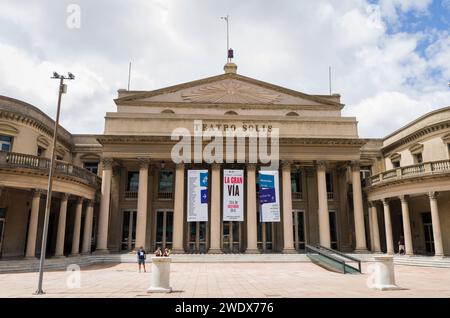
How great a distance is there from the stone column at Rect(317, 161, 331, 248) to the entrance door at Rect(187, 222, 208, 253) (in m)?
9.17

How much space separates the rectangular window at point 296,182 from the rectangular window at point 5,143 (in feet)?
72.1

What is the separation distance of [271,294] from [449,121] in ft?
70.5

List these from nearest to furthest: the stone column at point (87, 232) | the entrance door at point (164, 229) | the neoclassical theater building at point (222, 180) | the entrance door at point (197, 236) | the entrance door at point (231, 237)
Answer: the neoclassical theater building at point (222, 180) < the stone column at point (87, 232) < the entrance door at point (231, 237) < the entrance door at point (197, 236) < the entrance door at point (164, 229)

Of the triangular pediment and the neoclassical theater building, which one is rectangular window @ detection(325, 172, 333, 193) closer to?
the neoclassical theater building

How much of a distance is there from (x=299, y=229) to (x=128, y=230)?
564 inches

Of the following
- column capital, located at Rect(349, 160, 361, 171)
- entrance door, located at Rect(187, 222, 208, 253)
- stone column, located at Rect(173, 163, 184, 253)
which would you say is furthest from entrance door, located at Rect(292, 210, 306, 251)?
stone column, located at Rect(173, 163, 184, 253)

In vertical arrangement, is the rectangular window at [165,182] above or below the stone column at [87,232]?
above

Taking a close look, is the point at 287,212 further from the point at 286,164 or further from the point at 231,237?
the point at 231,237

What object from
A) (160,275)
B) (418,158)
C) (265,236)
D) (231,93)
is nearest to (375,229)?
(418,158)

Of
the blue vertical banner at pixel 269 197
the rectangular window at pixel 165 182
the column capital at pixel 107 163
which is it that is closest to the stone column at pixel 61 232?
the column capital at pixel 107 163

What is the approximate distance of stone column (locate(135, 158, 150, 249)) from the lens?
1051 inches

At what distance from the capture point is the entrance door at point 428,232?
90.9ft

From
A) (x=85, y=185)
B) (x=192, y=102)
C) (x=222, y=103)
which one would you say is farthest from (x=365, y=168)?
(x=85, y=185)

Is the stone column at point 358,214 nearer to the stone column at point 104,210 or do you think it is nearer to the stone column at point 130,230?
the stone column at point 130,230
